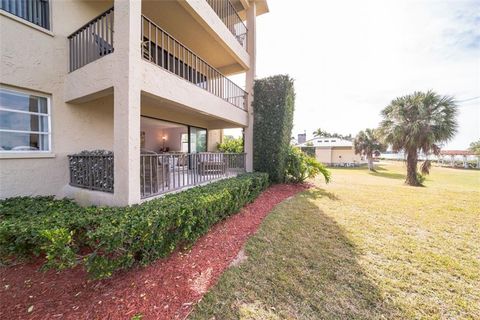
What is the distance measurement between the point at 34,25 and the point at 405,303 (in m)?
9.66

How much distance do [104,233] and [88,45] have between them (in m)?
5.61

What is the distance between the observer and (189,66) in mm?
8375

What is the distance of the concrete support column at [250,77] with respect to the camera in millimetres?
9922

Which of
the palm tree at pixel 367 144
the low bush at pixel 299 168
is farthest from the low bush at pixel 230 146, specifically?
the palm tree at pixel 367 144

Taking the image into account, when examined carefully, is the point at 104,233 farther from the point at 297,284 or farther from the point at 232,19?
the point at 232,19

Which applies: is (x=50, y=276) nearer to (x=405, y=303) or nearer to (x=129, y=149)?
(x=129, y=149)

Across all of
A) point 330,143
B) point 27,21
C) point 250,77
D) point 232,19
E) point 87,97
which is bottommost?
point 87,97

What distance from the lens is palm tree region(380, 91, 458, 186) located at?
12641mm

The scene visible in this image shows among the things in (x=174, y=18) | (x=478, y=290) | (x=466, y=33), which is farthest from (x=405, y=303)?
(x=466, y=33)

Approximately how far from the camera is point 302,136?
168 ft

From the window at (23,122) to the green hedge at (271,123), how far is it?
7.66 m

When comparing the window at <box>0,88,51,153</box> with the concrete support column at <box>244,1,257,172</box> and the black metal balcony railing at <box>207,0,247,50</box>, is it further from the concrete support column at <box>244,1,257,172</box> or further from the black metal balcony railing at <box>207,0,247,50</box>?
the black metal balcony railing at <box>207,0,247,50</box>

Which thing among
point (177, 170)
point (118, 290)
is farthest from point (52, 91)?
point (118, 290)

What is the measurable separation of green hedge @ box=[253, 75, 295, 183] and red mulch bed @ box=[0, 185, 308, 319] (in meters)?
6.26
